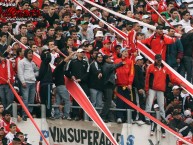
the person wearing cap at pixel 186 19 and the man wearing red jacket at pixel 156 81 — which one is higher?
the person wearing cap at pixel 186 19

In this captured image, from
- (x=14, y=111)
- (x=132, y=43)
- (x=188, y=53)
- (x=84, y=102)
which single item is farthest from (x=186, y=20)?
(x=14, y=111)

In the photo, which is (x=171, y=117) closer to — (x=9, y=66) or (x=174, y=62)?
(x=174, y=62)

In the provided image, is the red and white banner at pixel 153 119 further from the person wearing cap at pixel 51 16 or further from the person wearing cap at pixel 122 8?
the person wearing cap at pixel 122 8

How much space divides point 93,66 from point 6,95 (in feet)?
7.58

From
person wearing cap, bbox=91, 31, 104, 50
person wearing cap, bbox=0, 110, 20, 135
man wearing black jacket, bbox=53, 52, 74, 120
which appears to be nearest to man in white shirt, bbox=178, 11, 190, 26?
person wearing cap, bbox=91, 31, 104, 50

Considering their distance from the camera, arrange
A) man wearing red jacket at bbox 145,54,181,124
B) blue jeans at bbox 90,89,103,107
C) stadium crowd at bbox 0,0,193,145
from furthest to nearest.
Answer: man wearing red jacket at bbox 145,54,181,124 → blue jeans at bbox 90,89,103,107 → stadium crowd at bbox 0,0,193,145

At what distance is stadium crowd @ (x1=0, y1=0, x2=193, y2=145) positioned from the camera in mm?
36844

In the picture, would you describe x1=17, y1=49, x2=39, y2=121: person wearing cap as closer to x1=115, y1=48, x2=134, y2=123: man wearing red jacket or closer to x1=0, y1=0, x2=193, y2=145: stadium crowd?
x1=0, y1=0, x2=193, y2=145: stadium crowd

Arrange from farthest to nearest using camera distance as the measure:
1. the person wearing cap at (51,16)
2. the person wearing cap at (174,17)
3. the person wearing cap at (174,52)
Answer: the person wearing cap at (174,17)
the person wearing cap at (51,16)
the person wearing cap at (174,52)

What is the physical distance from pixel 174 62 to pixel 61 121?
12.8 feet

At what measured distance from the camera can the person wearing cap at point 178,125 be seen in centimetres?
3878

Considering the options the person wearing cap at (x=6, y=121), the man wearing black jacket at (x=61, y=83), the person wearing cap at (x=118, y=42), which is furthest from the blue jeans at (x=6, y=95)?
the person wearing cap at (x=118, y=42)

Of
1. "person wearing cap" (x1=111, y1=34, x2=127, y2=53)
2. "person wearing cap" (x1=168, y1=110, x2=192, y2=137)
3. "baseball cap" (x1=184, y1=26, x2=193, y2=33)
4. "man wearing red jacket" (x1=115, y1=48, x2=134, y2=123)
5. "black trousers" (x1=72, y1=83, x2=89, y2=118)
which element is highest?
"person wearing cap" (x1=111, y1=34, x2=127, y2=53)

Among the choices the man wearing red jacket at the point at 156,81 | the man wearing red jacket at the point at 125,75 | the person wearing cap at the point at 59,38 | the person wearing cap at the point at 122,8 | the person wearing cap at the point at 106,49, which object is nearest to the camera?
the man wearing red jacket at the point at 125,75
